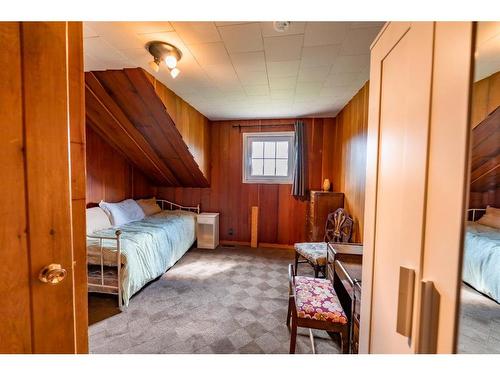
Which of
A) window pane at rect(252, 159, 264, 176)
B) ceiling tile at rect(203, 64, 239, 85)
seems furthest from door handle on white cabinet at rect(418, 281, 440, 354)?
window pane at rect(252, 159, 264, 176)

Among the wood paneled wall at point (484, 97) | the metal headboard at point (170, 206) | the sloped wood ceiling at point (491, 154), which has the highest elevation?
the wood paneled wall at point (484, 97)

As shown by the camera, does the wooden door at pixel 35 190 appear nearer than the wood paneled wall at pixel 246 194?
Yes

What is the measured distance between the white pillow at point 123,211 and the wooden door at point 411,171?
3.33 m

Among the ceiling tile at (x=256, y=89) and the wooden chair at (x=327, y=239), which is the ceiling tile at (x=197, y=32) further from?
the wooden chair at (x=327, y=239)

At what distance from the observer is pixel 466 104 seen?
467mm

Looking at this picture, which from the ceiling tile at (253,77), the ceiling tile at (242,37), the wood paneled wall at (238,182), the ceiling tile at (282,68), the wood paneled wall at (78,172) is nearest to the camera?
the wood paneled wall at (78,172)

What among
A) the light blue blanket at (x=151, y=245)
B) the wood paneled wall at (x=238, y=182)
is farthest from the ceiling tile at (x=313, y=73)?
the light blue blanket at (x=151, y=245)

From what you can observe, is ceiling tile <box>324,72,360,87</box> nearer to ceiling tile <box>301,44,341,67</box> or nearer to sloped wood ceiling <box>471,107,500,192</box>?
ceiling tile <box>301,44,341,67</box>

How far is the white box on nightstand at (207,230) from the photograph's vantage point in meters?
4.06

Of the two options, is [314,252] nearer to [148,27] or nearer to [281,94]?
[281,94]

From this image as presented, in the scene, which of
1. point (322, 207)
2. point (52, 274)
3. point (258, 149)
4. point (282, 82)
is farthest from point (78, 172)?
point (258, 149)

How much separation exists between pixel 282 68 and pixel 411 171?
190 centimetres

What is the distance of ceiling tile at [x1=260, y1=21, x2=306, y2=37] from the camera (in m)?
1.51
